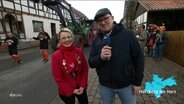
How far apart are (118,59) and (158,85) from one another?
340cm

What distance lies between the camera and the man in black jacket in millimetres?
2000

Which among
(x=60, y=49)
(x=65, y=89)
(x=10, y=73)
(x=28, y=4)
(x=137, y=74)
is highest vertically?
(x=28, y=4)

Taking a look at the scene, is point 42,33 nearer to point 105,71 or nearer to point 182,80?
point 182,80

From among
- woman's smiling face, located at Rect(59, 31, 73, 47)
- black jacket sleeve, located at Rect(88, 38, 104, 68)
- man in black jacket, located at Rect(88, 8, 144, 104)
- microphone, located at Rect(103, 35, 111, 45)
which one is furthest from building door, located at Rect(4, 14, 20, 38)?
microphone, located at Rect(103, 35, 111, 45)

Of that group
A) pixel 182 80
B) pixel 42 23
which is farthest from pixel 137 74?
pixel 42 23

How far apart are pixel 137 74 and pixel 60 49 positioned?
3.78 ft

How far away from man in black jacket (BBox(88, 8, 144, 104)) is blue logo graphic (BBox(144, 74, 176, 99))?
228cm

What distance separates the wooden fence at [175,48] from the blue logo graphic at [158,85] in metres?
2.55

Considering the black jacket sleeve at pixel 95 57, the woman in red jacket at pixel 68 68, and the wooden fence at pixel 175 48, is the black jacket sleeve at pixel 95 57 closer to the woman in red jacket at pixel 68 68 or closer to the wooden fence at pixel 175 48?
the woman in red jacket at pixel 68 68

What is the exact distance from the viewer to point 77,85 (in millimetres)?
2562

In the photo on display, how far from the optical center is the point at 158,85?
16.0ft

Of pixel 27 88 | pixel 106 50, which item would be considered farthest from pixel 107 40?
pixel 27 88

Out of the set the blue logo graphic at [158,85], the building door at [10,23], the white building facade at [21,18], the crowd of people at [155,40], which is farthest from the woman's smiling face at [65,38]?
the building door at [10,23]

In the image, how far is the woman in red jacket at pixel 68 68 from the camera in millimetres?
2431
